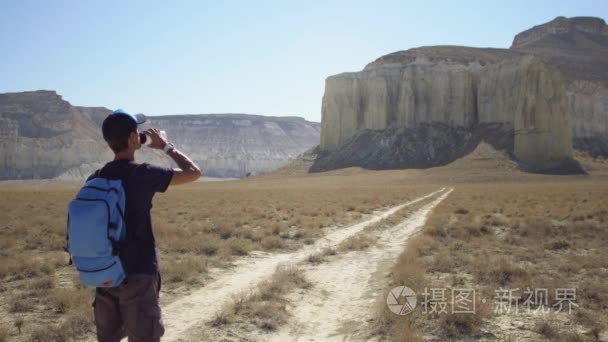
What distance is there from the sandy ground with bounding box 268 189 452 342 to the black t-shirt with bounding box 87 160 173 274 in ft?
9.69

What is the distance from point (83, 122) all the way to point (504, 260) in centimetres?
14244

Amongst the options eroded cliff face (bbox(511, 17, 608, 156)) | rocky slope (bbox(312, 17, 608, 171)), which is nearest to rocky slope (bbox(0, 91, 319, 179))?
rocky slope (bbox(312, 17, 608, 171))

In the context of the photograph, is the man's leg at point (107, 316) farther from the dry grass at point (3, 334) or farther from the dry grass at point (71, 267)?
the dry grass at point (3, 334)

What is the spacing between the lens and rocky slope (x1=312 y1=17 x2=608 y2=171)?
71375 mm

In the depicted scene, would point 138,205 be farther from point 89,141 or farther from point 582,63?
point 582,63

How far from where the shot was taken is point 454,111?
80.6m

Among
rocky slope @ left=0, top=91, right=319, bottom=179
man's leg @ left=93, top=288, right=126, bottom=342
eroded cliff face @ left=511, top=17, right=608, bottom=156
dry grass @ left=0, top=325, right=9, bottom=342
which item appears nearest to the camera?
man's leg @ left=93, top=288, right=126, bottom=342

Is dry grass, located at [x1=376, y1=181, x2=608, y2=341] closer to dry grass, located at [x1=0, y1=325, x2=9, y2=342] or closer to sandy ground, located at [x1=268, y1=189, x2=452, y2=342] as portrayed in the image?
sandy ground, located at [x1=268, y1=189, x2=452, y2=342]

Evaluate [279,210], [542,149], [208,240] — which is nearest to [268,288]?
[208,240]

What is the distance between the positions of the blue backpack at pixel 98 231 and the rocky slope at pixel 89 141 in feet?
386

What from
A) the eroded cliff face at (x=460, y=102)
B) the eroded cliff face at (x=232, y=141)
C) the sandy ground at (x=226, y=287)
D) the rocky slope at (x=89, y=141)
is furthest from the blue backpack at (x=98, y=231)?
the eroded cliff face at (x=232, y=141)

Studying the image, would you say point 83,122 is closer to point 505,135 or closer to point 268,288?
point 505,135

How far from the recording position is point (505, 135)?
7444 centimetres

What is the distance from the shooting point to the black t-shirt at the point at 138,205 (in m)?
3.00
